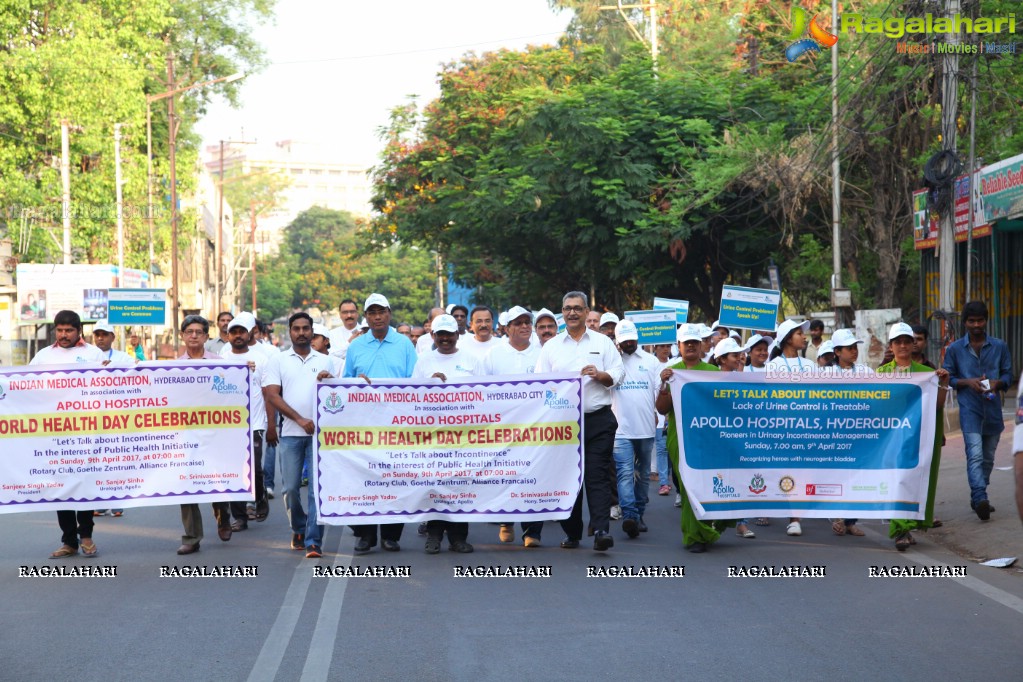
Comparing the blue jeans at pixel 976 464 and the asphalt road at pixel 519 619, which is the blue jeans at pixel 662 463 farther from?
Result: the blue jeans at pixel 976 464

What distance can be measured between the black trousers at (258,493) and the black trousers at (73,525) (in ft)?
4.97

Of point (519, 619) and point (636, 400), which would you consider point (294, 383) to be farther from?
point (519, 619)

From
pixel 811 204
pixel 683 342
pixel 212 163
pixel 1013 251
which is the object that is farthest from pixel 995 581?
pixel 212 163

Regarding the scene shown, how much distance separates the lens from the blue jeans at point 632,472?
1048 centimetres

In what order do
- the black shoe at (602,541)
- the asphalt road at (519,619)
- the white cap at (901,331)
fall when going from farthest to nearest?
the white cap at (901,331) → the black shoe at (602,541) → the asphalt road at (519,619)

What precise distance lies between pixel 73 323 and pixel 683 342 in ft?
16.2

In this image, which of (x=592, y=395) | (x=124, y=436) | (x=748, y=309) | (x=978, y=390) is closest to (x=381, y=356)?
(x=592, y=395)

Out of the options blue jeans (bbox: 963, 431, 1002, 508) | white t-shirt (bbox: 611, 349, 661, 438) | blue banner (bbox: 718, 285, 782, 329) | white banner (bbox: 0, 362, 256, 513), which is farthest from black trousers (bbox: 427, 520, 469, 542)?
blue banner (bbox: 718, 285, 782, 329)

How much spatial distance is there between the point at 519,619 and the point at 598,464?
2516 mm

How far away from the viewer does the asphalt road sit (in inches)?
248

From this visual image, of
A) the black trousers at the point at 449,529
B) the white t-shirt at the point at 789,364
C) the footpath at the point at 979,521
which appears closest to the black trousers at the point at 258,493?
the black trousers at the point at 449,529

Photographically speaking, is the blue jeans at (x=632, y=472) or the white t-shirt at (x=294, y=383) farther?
the blue jeans at (x=632, y=472)

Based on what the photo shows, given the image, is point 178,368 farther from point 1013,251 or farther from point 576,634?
point 1013,251

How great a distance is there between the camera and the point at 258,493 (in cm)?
1210
